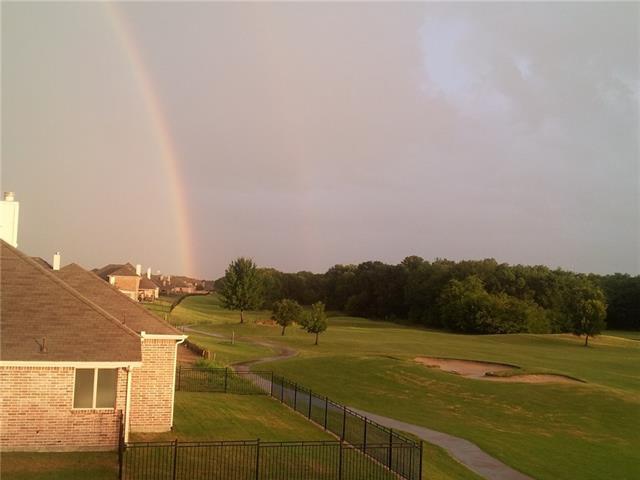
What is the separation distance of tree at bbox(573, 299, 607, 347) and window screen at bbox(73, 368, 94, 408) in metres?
63.0

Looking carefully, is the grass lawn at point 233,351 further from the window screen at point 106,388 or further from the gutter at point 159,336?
the window screen at point 106,388

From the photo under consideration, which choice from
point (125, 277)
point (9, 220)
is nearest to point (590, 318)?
point (9, 220)

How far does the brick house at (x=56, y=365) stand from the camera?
1562 cm

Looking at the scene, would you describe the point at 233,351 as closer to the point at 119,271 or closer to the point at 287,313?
the point at 287,313

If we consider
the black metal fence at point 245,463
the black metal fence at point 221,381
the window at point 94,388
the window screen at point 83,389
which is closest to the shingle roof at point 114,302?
the window at point 94,388

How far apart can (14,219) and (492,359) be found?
37.9m

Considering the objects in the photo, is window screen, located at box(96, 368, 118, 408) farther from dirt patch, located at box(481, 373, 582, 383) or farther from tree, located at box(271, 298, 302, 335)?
tree, located at box(271, 298, 302, 335)

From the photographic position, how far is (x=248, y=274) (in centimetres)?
8956

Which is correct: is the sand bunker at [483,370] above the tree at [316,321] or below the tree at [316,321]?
below

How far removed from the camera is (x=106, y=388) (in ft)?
54.5

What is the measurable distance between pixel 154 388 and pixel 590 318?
60.5 m

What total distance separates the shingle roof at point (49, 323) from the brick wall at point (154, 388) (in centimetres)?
285

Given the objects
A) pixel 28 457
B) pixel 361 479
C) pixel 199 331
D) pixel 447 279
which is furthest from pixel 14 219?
pixel 447 279

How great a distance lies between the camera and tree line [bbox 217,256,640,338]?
91.8 meters
